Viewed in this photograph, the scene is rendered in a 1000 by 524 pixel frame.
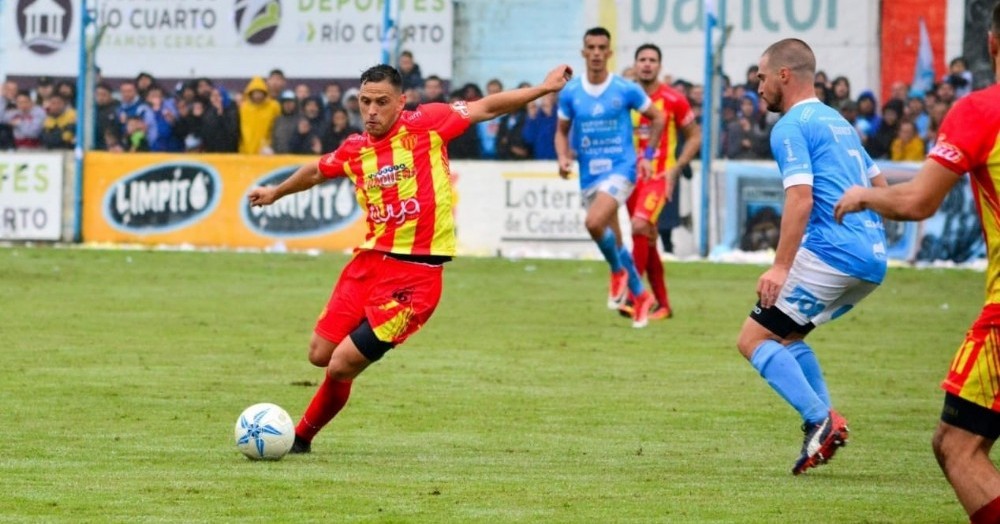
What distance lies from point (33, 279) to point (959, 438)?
47.9 ft

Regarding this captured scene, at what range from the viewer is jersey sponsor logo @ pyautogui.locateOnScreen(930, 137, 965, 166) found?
5.53 metres

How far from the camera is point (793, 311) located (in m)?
8.21

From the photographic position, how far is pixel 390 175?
8.77 meters

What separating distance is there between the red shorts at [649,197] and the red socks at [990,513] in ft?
34.2

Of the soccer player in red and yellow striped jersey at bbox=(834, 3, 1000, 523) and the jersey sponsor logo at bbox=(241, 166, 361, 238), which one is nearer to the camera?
the soccer player in red and yellow striped jersey at bbox=(834, 3, 1000, 523)

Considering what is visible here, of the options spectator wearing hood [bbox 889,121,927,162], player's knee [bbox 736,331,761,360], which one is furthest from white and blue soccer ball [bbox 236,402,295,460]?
spectator wearing hood [bbox 889,121,927,162]

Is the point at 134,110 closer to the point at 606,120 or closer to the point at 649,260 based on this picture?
the point at 606,120

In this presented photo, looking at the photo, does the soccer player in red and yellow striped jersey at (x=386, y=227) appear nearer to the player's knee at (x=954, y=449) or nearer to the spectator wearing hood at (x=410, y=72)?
the player's knee at (x=954, y=449)

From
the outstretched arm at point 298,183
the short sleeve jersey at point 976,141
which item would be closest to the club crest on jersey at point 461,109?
the outstretched arm at point 298,183

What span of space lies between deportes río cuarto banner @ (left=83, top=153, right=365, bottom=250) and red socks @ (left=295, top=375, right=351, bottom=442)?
1479 centimetres

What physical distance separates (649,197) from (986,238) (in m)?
10.6

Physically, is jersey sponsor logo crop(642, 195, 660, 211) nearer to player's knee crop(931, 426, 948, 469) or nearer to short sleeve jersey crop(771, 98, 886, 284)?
short sleeve jersey crop(771, 98, 886, 284)

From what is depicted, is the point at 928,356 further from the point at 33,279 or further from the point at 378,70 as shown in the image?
the point at 33,279

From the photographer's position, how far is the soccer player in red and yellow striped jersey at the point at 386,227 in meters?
8.52
